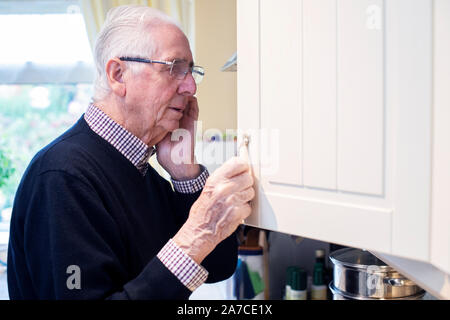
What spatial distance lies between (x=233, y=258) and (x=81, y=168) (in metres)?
0.53

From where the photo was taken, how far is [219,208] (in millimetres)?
781

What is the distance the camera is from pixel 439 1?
0.49 m

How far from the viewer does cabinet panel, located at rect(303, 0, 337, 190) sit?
630 mm

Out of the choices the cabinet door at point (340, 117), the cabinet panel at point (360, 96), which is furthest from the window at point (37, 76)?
the cabinet panel at point (360, 96)

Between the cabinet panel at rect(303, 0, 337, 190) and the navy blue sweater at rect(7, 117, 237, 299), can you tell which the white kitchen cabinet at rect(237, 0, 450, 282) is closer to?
the cabinet panel at rect(303, 0, 337, 190)

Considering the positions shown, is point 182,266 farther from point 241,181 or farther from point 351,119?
point 351,119

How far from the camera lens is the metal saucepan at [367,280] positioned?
3.45 ft

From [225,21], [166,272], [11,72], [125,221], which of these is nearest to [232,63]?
[225,21]

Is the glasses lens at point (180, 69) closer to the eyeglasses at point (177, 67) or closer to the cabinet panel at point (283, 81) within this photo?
the eyeglasses at point (177, 67)

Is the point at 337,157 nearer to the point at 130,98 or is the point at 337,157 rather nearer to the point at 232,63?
the point at 130,98

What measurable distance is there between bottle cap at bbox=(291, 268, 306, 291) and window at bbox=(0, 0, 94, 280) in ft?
4.32

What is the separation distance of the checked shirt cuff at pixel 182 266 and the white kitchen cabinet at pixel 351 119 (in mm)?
126

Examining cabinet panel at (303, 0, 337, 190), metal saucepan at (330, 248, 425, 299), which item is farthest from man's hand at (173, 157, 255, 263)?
metal saucepan at (330, 248, 425, 299)
